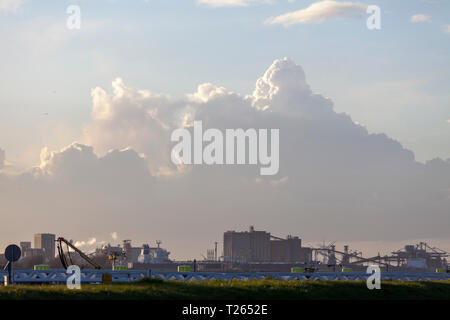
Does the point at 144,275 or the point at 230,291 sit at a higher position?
the point at 230,291

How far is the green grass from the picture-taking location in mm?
44688

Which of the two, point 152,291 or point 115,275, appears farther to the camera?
point 115,275

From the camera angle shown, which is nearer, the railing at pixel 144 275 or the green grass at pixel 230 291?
the green grass at pixel 230 291

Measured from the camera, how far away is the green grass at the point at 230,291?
147 feet

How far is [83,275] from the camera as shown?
79.4 m

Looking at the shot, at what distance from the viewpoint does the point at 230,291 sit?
50.1 m

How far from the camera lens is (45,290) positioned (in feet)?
148

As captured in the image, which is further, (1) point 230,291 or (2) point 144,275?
(2) point 144,275

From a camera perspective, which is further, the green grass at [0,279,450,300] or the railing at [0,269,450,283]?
the railing at [0,269,450,283]
